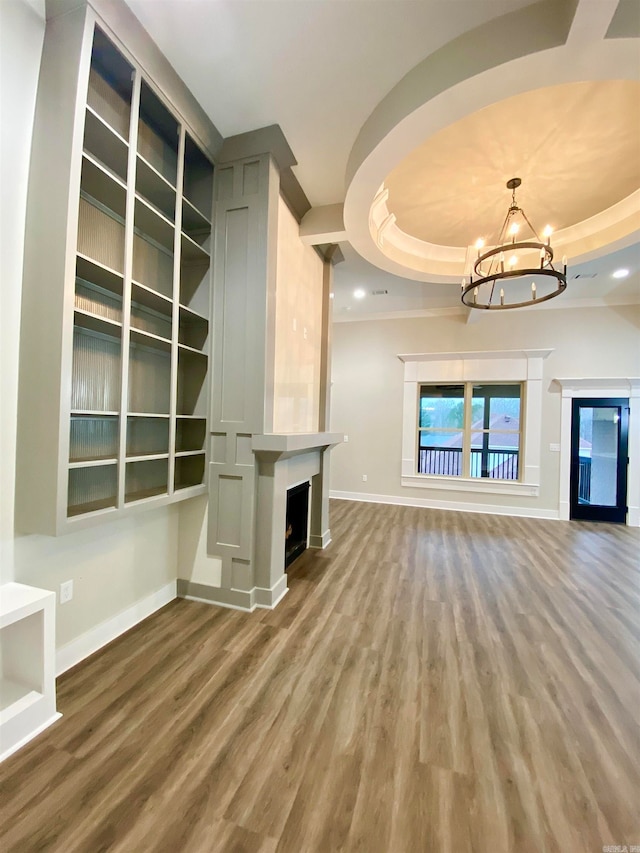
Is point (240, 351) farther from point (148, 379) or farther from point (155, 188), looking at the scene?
point (155, 188)

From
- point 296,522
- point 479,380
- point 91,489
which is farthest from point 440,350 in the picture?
point 91,489

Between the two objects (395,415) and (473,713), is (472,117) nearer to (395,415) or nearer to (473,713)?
(473,713)

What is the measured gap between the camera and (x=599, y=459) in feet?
17.7

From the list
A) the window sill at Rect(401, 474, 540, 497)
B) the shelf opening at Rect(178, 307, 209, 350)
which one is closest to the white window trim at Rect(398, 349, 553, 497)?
the window sill at Rect(401, 474, 540, 497)

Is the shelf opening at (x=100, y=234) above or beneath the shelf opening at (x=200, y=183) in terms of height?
beneath

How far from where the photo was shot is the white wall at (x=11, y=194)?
1.56m

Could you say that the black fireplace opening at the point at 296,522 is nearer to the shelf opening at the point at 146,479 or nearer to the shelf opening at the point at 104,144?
the shelf opening at the point at 146,479

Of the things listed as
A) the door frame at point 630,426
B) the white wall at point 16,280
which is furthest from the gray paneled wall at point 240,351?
the door frame at point 630,426

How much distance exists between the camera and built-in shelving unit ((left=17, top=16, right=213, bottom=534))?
1.64m

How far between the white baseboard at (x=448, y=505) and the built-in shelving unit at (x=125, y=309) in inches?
167

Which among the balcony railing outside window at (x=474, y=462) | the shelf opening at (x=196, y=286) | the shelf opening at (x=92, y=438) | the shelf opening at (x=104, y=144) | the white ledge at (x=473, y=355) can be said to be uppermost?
the shelf opening at (x=104, y=144)

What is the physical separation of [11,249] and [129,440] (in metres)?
1.19

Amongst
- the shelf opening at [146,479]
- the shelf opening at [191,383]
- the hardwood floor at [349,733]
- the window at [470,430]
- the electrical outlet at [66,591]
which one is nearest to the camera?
the hardwood floor at [349,733]

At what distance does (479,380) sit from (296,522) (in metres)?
4.16
